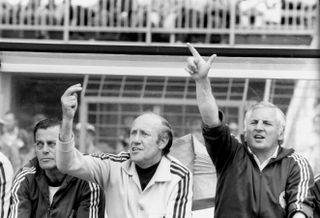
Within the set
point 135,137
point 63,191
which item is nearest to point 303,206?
point 135,137

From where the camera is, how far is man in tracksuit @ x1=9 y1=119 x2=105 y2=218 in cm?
625

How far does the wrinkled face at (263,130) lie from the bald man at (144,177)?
0.52 metres

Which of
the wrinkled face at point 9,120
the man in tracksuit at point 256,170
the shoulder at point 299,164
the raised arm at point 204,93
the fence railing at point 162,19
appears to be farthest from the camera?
the fence railing at point 162,19

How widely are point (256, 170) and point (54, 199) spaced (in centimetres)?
142

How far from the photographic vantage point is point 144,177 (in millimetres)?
6195

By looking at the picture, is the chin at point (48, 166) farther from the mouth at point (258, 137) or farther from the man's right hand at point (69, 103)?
the mouth at point (258, 137)

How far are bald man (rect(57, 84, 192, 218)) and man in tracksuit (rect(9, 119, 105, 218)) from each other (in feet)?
0.57

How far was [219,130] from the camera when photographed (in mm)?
5699

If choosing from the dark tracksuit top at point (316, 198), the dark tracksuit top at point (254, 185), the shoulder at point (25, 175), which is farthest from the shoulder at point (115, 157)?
the dark tracksuit top at point (316, 198)

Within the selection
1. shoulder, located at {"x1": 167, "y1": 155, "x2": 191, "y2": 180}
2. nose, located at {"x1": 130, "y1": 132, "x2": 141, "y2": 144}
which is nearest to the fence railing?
shoulder, located at {"x1": 167, "y1": 155, "x2": 191, "y2": 180}

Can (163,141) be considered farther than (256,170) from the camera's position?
Yes

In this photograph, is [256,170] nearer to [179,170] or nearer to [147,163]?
[179,170]

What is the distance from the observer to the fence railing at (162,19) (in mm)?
15742

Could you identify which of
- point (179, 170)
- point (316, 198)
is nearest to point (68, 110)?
point (179, 170)
